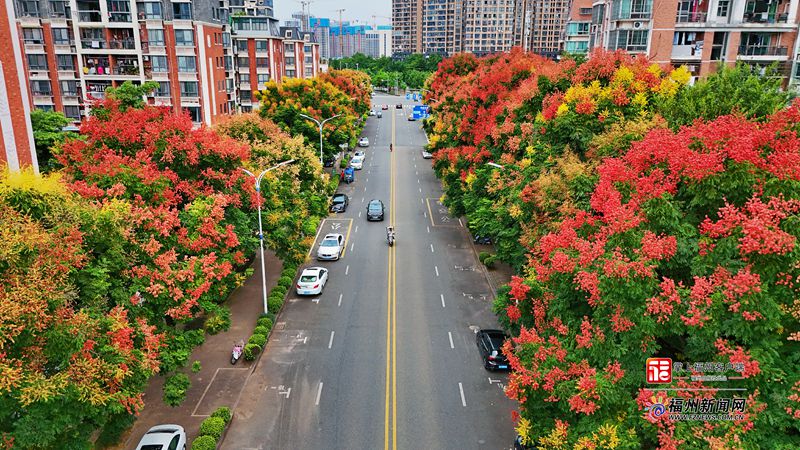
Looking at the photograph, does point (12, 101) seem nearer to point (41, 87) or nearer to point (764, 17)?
point (41, 87)

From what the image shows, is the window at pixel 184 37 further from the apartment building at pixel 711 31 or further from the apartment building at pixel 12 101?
the apartment building at pixel 711 31

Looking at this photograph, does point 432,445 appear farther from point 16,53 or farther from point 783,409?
point 16,53

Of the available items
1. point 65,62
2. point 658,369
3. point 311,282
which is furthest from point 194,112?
point 658,369

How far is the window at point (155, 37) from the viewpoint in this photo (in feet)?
140

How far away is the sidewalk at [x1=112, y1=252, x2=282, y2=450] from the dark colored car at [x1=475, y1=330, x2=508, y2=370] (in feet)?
33.1

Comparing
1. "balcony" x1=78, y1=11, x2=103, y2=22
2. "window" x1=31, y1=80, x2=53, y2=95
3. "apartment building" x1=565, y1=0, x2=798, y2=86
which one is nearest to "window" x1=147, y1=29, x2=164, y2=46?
"balcony" x1=78, y1=11, x2=103, y2=22

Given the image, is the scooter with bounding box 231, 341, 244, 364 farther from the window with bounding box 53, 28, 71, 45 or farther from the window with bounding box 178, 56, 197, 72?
the window with bounding box 53, 28, 71, 45

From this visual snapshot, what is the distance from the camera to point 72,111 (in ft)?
154

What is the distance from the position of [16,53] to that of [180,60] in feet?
81.6

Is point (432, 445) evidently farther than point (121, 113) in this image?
No

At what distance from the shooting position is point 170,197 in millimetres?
19500

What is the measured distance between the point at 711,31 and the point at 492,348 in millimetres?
31231

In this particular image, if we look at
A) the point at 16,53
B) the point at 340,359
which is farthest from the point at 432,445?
the point at 16,53

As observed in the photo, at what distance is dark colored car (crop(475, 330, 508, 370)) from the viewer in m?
23.1
